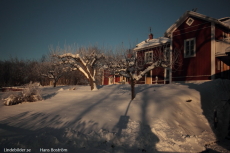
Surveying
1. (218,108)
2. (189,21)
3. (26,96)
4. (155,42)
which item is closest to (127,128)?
(218,108)

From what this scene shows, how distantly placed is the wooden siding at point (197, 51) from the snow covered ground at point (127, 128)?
7064mm

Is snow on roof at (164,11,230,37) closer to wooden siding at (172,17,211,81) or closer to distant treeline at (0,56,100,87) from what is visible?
wooden siding at (172,17,211,81)

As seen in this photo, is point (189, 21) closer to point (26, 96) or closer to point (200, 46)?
point (200, 46)

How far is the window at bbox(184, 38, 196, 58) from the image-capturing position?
53.8 ft

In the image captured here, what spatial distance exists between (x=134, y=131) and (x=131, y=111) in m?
1.99

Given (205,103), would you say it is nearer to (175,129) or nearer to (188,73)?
(175,129)

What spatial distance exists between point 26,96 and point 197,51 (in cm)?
1705

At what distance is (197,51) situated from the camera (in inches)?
632

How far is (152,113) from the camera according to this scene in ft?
24.1

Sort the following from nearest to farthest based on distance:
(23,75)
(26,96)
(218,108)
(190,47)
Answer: (218,108), (26,96), (190,47), (23,75)

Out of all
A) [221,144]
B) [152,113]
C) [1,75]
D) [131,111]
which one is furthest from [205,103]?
[1,75]

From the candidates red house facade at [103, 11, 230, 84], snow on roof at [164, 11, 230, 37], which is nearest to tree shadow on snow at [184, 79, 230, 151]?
red house facade at [103, 11, 230, 84]

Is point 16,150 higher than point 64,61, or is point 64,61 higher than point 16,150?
point 64,61

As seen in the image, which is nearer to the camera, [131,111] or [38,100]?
[131,111]
